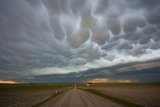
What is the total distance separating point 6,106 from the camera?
27.0 metres

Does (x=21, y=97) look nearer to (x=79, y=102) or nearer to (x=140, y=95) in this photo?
(x=79, y=102)

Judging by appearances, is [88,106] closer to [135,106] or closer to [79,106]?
[79,106]

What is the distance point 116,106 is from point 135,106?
260 centimetres

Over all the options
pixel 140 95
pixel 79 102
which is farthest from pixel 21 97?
pixel 140 95

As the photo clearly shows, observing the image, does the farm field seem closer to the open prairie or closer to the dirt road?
the dirt road

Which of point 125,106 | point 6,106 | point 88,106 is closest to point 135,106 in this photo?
point 125,106

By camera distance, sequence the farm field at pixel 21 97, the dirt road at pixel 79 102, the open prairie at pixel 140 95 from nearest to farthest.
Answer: the dirt road at pixel 79 102 < the open prairie at pixel 140 95 < the farm field at pixel 21 97

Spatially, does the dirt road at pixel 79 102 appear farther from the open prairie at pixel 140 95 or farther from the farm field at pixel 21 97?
the open prairie at pixel 140 95

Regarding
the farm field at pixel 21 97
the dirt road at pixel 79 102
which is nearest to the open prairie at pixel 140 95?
the dirt road at pixel 79 102

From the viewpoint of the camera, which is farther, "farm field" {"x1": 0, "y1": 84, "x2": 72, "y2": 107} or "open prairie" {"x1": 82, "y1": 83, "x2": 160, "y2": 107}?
"farm field" {"x1": 0, "y1": 84, "x2": 72, "y2": 107}

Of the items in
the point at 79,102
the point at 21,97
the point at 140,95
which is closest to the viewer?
the point at 79,102

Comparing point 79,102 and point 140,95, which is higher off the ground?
point 140,95

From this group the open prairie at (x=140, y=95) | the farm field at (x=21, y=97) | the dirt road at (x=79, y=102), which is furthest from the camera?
the farm field at (x=21, y=97)

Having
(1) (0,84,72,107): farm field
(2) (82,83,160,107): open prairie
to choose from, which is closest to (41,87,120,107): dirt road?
(1) (0,84,72,107): farm field
